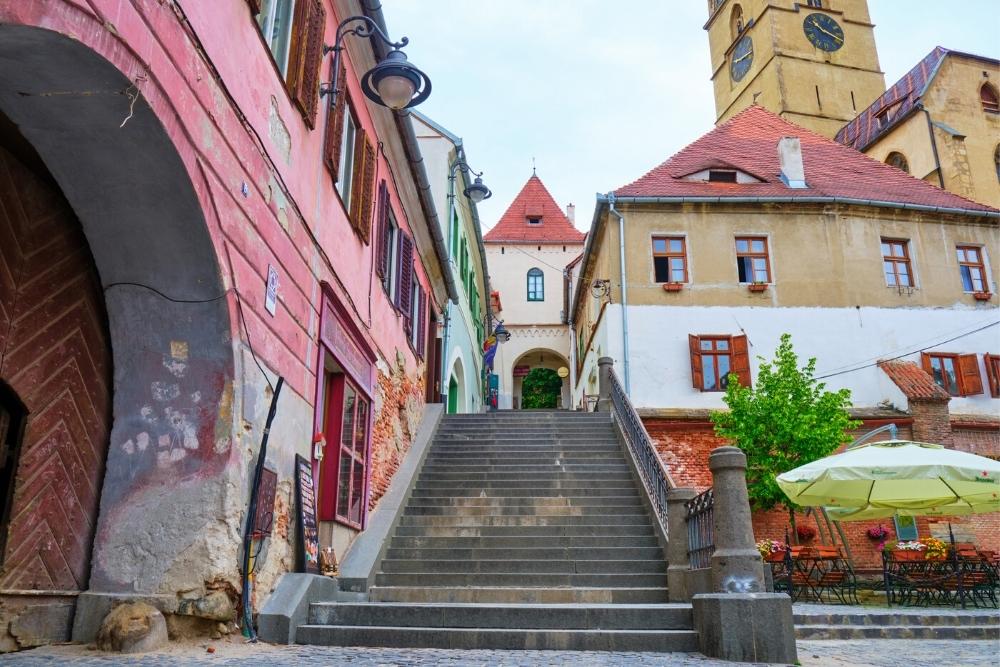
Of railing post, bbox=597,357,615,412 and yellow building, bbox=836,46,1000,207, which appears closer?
railing post, bbox=597,357,615,412

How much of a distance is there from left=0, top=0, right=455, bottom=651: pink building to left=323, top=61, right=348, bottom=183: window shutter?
3.96 feet

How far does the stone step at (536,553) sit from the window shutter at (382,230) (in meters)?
3.87

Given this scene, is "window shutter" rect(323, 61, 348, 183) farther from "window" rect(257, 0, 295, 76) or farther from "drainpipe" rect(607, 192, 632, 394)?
"drainpipe" rect(607, 192, 632, 394)

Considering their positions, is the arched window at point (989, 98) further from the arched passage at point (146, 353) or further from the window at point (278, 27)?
the arched passage at point (146, 353)

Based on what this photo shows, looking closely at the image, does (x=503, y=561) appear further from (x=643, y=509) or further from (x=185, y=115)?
(x=185, y=115)

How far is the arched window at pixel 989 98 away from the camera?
30.2 meters

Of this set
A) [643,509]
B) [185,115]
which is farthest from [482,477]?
[185,115]

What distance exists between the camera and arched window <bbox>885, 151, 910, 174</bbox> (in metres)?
30.2

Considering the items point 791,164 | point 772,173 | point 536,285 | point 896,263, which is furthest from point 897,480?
point 536,285

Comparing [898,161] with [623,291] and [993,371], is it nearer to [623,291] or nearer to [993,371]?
[993,371]

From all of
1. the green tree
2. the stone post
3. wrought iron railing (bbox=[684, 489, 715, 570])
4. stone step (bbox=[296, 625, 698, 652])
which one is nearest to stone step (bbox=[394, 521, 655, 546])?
the stone post

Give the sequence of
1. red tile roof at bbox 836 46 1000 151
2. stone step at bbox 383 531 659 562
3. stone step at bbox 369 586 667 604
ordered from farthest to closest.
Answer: red tile roof at bbox 836 46 1000 151 < stone step at bbox 383 531 659 562 < stone step at bbox 369 586 667 604

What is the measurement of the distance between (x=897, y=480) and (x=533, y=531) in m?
5.02

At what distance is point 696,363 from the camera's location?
63.0 ft
